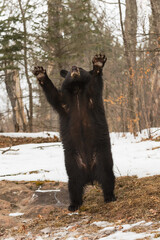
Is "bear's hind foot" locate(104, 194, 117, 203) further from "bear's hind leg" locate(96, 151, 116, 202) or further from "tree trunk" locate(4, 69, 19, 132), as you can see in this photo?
"tree trunk" locate(4, 69, 19, 132)

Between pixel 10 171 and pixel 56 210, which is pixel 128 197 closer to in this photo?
pixel 56 210

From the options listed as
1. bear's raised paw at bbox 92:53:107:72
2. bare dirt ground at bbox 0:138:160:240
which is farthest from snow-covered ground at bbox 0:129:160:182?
bear's raised paw at bbox 92:53:107:72

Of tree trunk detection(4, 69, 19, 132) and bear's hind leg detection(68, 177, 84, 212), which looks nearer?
bear's hind leg detection(68, 177, 84, 212)

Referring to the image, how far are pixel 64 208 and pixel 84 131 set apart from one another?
45.9 inches

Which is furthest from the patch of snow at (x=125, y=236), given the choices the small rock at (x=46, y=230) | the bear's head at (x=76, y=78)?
the bear's head at (x=76, y=78)

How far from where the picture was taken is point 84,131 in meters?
3.85

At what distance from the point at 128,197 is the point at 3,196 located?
202cm

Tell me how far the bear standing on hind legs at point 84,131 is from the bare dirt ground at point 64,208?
0.29 metres

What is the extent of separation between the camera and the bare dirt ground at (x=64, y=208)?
10.0 feet

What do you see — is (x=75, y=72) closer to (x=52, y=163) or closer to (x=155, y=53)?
(x=52, y=163)

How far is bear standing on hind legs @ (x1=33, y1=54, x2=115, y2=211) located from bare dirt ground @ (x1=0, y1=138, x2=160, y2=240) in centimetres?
29

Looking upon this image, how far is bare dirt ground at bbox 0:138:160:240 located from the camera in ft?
10.0

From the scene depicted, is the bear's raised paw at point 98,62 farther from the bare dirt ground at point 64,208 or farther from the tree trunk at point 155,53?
the tree trunk at point 155,53

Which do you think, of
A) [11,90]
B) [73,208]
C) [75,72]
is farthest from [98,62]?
[11,90]
